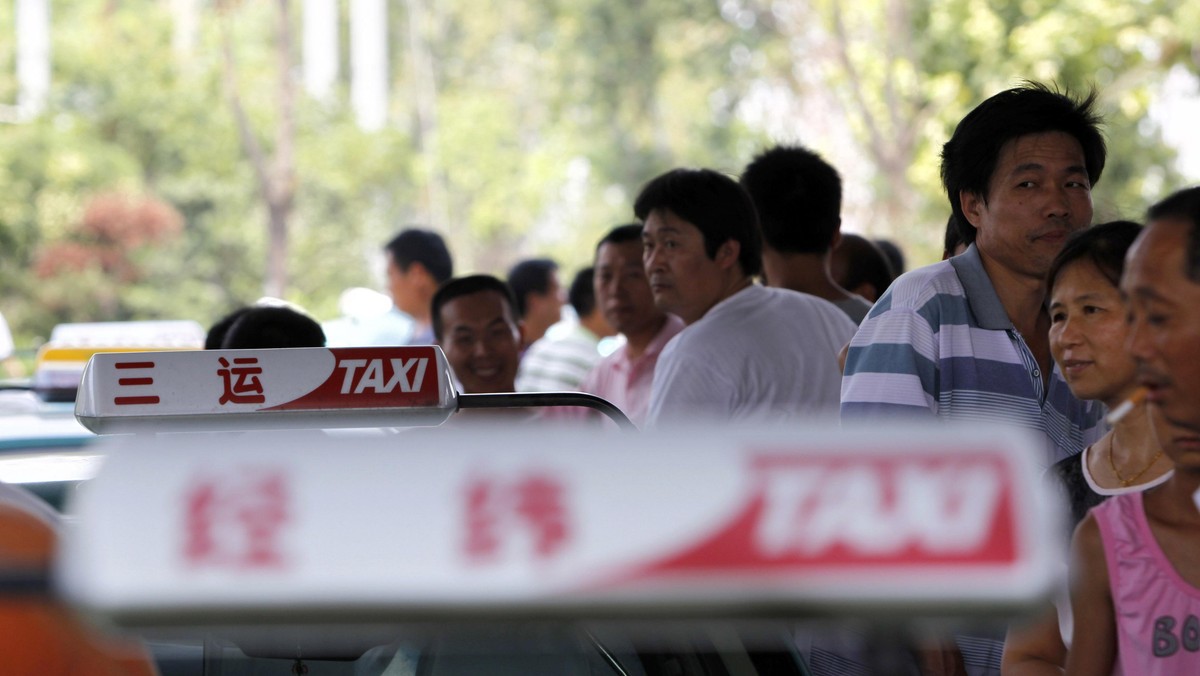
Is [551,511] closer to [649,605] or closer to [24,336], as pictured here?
[649,605]

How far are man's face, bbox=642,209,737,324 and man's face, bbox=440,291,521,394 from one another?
61cm

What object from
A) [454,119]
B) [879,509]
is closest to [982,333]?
[879,509]

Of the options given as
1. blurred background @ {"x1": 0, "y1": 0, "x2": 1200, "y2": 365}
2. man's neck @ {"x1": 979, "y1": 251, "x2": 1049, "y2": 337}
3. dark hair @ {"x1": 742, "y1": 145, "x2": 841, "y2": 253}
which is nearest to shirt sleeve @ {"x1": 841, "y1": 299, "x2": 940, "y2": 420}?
man's neck @ {"x1": 979, "y1": 251, "x2": 1049, "y2": 337}

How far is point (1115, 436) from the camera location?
7.19 ft

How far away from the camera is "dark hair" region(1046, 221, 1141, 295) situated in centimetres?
223

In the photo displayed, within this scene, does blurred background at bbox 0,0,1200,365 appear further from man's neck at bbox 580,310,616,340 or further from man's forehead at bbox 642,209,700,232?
man's forehead at bbox 642,209,700,232

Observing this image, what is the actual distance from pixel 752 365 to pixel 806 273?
80 cm

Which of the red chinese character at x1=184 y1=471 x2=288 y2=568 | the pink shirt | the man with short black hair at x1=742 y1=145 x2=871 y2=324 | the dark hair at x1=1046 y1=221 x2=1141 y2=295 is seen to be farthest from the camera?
the pink shirt

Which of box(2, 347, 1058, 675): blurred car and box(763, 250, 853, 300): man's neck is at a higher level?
box(763, 250, 853, 300): man's neck

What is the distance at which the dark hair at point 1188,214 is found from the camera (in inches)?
47.1

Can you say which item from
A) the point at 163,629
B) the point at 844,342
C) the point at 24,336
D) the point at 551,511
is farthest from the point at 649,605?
the point at 24,336

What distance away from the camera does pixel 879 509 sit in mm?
745

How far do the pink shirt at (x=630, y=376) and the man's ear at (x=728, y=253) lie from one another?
63cm

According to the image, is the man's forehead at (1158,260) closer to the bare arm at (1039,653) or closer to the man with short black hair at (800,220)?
the bare arm at (1039,653)
